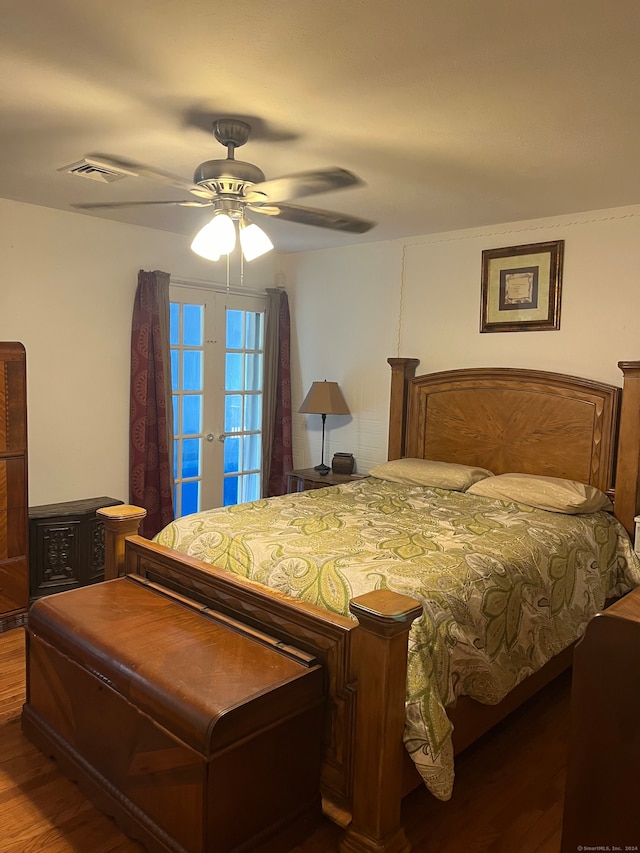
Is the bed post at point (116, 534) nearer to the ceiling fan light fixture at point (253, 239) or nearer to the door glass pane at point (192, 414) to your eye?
the ceiling fan light fixture at point (253, 239)

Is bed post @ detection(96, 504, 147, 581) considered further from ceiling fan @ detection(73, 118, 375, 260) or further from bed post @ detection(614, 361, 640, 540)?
bed post @ detection(614, 361, 640, 540)

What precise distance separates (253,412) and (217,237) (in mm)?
2879

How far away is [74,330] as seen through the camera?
4.06m

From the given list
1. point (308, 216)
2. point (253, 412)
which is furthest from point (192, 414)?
point (308, 216)

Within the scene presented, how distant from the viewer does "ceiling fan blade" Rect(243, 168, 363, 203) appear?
2.40 m

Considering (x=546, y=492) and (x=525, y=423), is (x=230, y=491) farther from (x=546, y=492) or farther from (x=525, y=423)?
(x=546, y=492)

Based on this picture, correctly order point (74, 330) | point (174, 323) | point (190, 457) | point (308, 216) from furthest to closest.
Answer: point (190, 457) → point (174, 323) → point (74, 330) → point (308, 216)

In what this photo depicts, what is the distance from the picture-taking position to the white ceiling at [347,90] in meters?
1.69

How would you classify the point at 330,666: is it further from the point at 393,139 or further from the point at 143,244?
the point at 143,244

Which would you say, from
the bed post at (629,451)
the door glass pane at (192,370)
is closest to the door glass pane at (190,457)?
the door glass pane at (192,370)

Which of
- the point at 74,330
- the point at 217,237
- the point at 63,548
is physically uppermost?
the point at 217,237

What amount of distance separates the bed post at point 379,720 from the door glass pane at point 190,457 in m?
3.13

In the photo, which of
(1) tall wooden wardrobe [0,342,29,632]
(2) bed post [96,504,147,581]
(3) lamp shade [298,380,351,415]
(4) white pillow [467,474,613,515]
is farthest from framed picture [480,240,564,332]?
(1) tall wooden wardrobe [0,342,29,632]

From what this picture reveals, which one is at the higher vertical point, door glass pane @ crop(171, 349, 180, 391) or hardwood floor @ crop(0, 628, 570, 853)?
door glass pane @ crop(171, 349, 180, 391)
